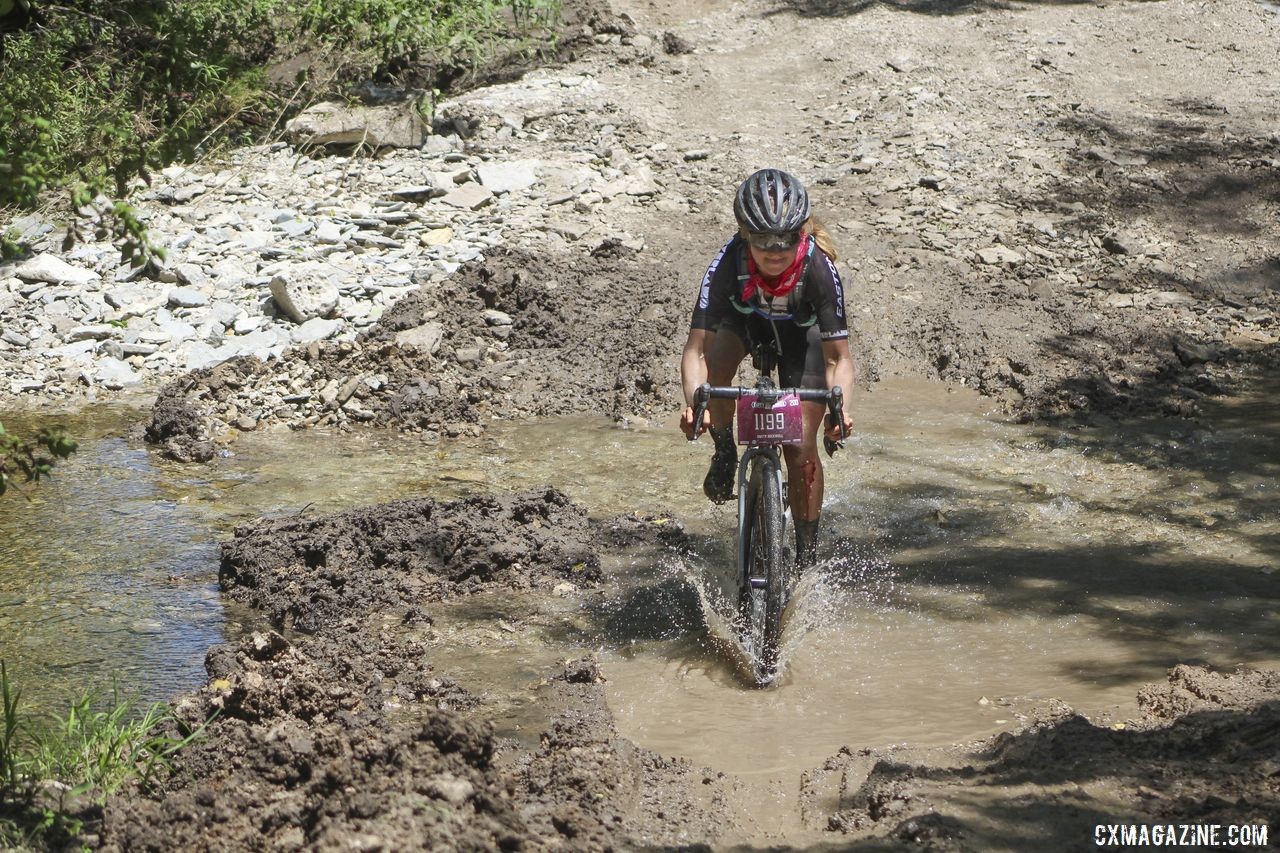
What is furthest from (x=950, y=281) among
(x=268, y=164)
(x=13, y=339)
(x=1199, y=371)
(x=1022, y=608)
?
(x=13, y=339)

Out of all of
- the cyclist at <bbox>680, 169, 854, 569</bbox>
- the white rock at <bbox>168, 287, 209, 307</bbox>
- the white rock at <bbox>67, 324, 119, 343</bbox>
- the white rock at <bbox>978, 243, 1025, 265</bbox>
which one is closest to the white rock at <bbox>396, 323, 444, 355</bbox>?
the white rock at <bbox>168, 287, 209, 307</bbox>

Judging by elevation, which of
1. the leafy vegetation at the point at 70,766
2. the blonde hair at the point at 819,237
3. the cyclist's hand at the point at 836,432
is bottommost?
the leafy vegetation at the point at 70,766

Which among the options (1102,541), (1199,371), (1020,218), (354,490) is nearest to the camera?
(1102,541)

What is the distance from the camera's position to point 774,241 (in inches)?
197

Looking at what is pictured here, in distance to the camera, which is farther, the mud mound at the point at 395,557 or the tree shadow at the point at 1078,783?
the mud mound at the point at 395,557

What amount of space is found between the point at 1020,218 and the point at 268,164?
749 cm

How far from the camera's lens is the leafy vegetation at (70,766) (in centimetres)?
360

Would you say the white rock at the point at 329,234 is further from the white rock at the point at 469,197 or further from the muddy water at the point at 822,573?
the muddy water at the point at 822,573

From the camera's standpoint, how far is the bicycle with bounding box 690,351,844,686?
488cm

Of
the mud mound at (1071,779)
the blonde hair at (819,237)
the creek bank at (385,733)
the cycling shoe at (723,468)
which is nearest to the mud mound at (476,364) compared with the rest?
the creek bank at (385,733)

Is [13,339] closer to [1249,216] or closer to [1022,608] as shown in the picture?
[1022,608]

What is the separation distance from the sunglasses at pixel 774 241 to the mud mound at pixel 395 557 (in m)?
2.09

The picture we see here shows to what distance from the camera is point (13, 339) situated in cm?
1040

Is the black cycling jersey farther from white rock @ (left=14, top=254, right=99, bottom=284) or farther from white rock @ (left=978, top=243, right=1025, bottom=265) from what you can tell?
white rock @ (left=14, top=254, right=99, bottom=284)
